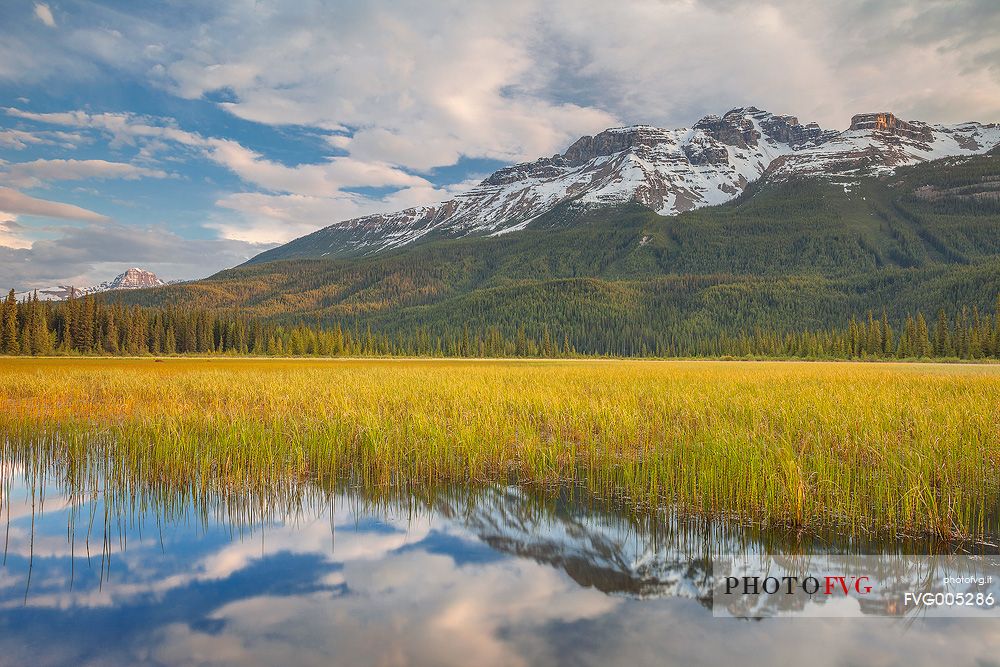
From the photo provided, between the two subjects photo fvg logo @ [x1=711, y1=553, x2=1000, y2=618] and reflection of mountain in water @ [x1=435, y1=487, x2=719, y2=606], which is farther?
reflection of mountain in water @ [x1=435, y1=487, x2=719, y2=606]

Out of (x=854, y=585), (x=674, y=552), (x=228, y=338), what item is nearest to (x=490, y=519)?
(x=674, y=552)

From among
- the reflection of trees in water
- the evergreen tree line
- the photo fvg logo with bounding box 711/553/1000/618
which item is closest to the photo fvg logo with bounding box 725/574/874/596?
the photo fvg logo with bounding box 711/553/1000/618

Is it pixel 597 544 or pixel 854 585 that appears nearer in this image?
pixel 854 585

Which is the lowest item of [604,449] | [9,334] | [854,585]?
[854,585]

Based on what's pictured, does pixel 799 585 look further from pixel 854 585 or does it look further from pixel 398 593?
pixel 398 593

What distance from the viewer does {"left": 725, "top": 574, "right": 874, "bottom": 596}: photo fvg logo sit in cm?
536

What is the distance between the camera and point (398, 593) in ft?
18.1

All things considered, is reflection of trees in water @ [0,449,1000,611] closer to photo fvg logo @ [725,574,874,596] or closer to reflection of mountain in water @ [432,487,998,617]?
reflection of mountain in water @ [432,487,998,617]

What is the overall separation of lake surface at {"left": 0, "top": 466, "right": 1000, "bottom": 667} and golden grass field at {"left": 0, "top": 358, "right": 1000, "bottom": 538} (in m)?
0.91

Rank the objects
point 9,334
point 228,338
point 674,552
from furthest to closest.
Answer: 1. point 228,338
2. point 9,334
3. point 674,552

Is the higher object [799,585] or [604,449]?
[604,449]

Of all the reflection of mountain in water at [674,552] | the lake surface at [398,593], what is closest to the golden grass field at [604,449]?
the reflection of mountain in water at [674,552]

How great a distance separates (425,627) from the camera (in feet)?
16.0

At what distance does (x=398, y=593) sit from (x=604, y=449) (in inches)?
253
